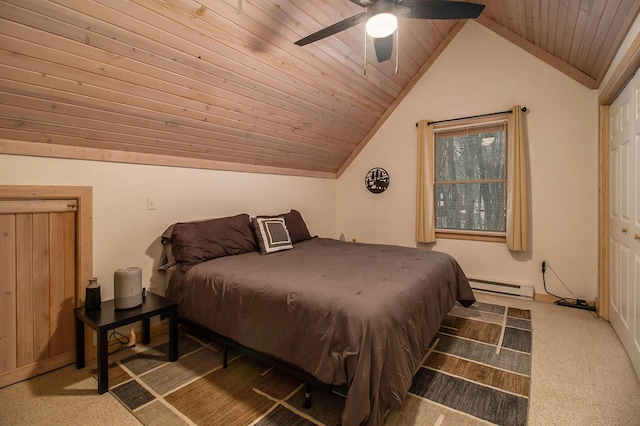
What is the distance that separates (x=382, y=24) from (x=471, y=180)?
2.71 metres

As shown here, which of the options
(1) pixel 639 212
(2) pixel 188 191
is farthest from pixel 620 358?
(2) pixel 188 191

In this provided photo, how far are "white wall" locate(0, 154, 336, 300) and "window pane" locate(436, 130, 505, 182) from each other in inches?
96.2

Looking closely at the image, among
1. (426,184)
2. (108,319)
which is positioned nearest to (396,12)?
(108,319)

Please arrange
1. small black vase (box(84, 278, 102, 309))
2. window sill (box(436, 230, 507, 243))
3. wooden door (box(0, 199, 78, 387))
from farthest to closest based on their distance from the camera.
Result: 1. window sill (box(436, 230, 507, 243))
2. small black vase (box(84, 278, 102, 309))
3. wooden door (box(0, 199, 78, 387))

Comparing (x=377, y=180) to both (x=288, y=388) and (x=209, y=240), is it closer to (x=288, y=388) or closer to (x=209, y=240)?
(x=209, y=240)

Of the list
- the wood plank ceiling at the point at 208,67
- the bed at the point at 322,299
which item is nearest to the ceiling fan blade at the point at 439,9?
the wood plank ceiling at the point at 208,67

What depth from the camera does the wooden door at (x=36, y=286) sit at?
195cm

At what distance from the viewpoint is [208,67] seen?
7.48 feet

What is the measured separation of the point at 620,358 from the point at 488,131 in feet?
8.40

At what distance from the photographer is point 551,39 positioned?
3004mm

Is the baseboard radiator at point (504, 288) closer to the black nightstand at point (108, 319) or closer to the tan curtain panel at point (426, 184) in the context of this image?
the tan curtain panel at point (426, 184)

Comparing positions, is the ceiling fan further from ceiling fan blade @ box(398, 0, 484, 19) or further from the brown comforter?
the brown comforter

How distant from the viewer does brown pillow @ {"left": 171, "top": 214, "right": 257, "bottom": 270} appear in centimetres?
251

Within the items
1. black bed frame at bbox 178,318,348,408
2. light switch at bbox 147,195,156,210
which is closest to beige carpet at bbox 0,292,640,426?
black bed frame at bbox 178,318,348,408
